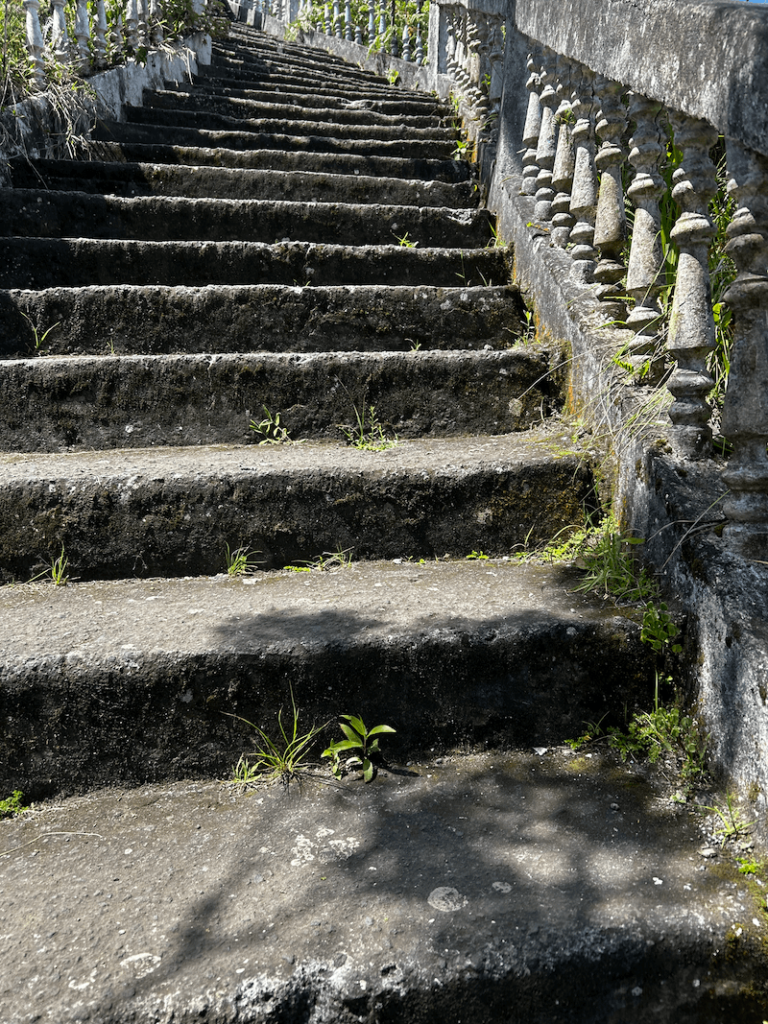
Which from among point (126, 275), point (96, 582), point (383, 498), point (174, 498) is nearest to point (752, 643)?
point (383, 498)

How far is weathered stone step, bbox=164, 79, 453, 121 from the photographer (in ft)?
18.8

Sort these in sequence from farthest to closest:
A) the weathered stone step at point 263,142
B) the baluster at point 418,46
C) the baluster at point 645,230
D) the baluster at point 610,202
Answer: the baluster at point 418,46 < the weathered stone step at point 263,142 < the baluster at point 610,202 < the baluster at point 645,230

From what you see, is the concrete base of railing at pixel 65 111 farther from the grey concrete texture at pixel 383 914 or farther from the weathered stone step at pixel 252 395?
the grey concrete texture at pixel 383 914

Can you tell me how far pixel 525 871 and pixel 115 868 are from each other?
0.73m

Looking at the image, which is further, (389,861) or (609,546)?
(609,546)

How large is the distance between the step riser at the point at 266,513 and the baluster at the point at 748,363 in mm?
614

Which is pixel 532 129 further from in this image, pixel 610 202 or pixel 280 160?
pixel 280 160

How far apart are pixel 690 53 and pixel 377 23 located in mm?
8702

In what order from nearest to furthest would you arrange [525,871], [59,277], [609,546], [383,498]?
[525,871] < [609,546] < [383,498] < [59,277]

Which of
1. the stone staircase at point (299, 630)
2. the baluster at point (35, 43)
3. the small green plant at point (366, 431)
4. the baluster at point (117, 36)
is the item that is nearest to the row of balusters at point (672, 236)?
the stone staircase at point (299, 630)

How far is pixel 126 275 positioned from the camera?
299 cm

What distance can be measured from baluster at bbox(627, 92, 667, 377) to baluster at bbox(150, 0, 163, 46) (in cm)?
542

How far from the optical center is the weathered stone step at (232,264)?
9.51 ft

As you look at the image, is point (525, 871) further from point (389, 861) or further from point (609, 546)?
point (609, 546)
